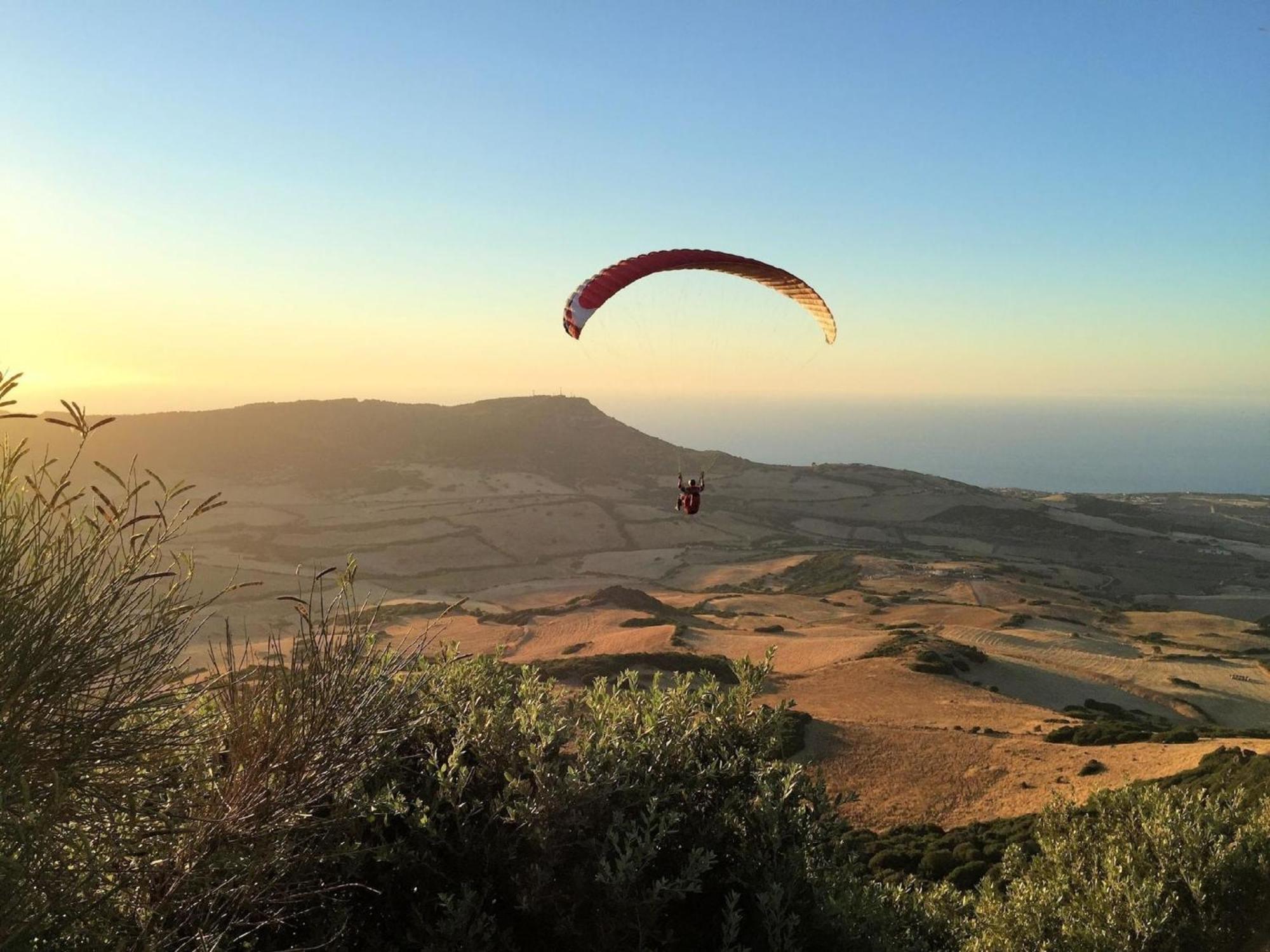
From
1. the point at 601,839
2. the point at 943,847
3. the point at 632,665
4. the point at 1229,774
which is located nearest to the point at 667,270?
the point at 601,839

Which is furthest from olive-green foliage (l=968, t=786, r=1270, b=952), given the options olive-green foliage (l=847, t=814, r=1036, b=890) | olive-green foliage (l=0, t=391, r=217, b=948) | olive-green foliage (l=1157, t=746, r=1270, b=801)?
olive-green foliage (l=0, t=391, r=217, b=948)

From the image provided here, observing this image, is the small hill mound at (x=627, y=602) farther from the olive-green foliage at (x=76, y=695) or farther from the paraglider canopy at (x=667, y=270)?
the olive-green foliage at (x=76, y=695)

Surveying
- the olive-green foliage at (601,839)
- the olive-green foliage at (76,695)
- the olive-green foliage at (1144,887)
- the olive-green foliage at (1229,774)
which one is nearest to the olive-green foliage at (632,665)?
the olive-green foliage at (1229,774)

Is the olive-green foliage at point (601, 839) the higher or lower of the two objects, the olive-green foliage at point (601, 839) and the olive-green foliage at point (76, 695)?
the lower

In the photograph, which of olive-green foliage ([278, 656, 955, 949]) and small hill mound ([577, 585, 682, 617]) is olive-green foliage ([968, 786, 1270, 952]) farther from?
small hill mound ([577, 585, 682, 617])

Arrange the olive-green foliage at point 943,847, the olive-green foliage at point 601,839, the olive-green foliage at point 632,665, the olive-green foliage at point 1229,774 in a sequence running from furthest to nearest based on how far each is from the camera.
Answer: the olive-green foliage at point 632,665 < the olive-green foliage at point 943,847 < the olive-green foliage at point 1229,774 < the olive-green foliage at point 601,839

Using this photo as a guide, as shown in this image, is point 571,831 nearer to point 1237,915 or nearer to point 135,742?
point 135,742

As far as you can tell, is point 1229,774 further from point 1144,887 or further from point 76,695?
point 76,695
